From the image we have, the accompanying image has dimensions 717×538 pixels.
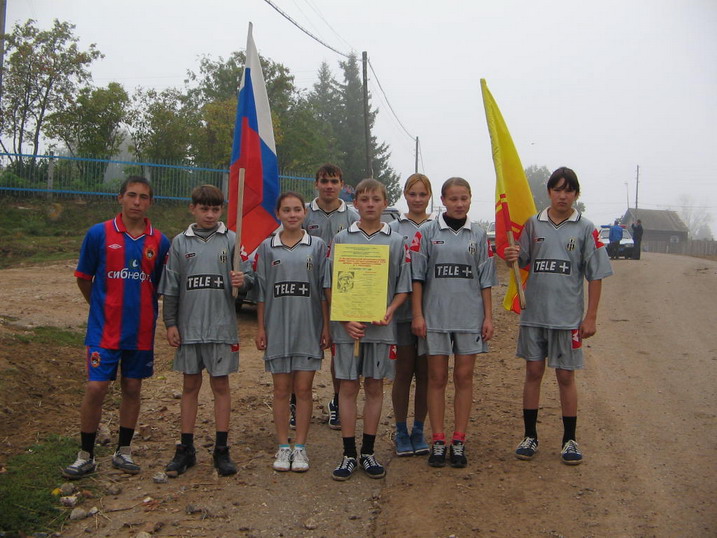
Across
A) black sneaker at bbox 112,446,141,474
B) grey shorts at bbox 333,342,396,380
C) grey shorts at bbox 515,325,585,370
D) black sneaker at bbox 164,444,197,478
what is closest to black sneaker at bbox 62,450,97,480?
black sneaker at bbox 112,446,141,474

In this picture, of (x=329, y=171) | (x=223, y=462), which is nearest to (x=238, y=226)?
(x=329, y=171)

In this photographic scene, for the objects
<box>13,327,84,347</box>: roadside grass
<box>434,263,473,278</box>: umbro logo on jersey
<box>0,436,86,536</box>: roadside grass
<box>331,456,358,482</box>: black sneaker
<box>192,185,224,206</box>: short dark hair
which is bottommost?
<box>0,436,86,536</box>: roadside grass

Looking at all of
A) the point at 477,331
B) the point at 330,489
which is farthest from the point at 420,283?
the point at 330,489

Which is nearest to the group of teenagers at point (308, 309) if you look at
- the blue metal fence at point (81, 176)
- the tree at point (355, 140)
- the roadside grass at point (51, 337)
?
the roadside grass at point (51, 337)

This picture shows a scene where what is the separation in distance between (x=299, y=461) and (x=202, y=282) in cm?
141

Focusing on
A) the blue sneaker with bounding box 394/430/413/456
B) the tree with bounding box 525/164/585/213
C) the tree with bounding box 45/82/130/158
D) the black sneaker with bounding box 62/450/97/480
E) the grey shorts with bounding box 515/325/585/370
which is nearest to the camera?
the black sneaker with bounding box 62/450/97/480

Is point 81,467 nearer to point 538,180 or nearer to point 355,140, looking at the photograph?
point 355,140

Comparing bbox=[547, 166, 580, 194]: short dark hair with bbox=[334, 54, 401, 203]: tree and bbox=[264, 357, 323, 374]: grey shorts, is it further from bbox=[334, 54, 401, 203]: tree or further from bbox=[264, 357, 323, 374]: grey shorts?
bbox=[334, 54, 401, 203]: tree

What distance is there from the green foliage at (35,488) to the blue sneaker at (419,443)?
2448mm

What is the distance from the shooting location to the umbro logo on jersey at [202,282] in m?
4.82

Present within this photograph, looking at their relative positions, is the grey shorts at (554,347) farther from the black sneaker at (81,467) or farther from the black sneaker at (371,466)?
the black sneaker at (81,467)

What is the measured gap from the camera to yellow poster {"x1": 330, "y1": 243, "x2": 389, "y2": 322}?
4758 mm

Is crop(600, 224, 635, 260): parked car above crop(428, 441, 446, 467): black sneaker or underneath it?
above

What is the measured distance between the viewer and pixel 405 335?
208 inches
